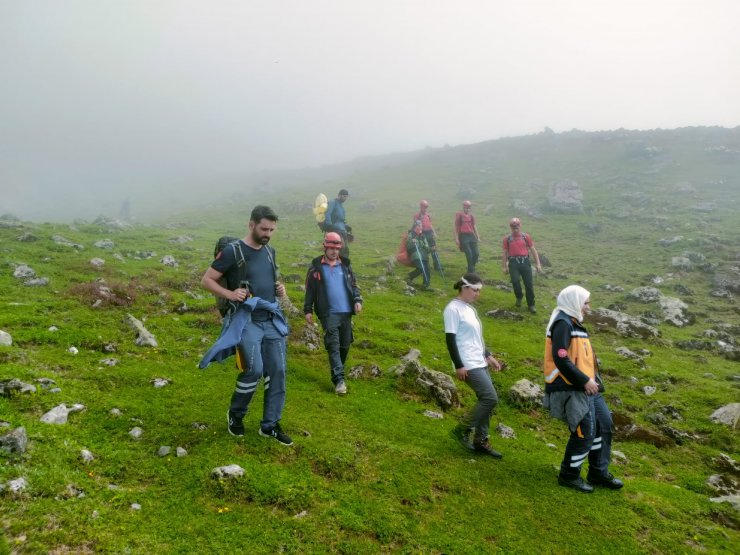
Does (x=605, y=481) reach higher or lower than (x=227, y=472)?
lower

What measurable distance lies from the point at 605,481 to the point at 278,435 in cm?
492

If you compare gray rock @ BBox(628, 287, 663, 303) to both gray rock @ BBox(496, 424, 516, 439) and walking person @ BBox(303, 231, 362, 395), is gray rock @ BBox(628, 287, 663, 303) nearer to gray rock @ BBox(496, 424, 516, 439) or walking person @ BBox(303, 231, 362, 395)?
gray rock @ BBox(496, 424, 516, 439)

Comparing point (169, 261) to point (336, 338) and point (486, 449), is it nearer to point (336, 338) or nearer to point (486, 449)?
point (336, 338)

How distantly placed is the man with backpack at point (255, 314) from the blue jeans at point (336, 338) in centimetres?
224

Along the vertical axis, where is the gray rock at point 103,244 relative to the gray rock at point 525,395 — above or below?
above

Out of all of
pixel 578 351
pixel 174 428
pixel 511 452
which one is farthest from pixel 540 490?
pixel 174 428

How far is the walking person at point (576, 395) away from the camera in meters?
6.19

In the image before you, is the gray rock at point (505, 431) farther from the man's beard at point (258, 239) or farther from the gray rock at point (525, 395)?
the man's beard at point (258, 239)

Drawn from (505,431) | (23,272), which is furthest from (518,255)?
(23,272)

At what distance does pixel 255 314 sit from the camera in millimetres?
6332

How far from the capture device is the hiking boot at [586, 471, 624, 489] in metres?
6.45

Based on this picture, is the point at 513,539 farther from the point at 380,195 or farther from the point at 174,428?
the point at 380,195

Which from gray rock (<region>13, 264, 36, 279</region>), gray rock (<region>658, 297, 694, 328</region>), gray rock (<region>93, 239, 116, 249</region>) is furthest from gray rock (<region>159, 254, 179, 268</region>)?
gray rock (<region>658, 297, 694, 328</region>)

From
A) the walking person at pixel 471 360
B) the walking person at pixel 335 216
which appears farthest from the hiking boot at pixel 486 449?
the walking person at pixel 335 216
